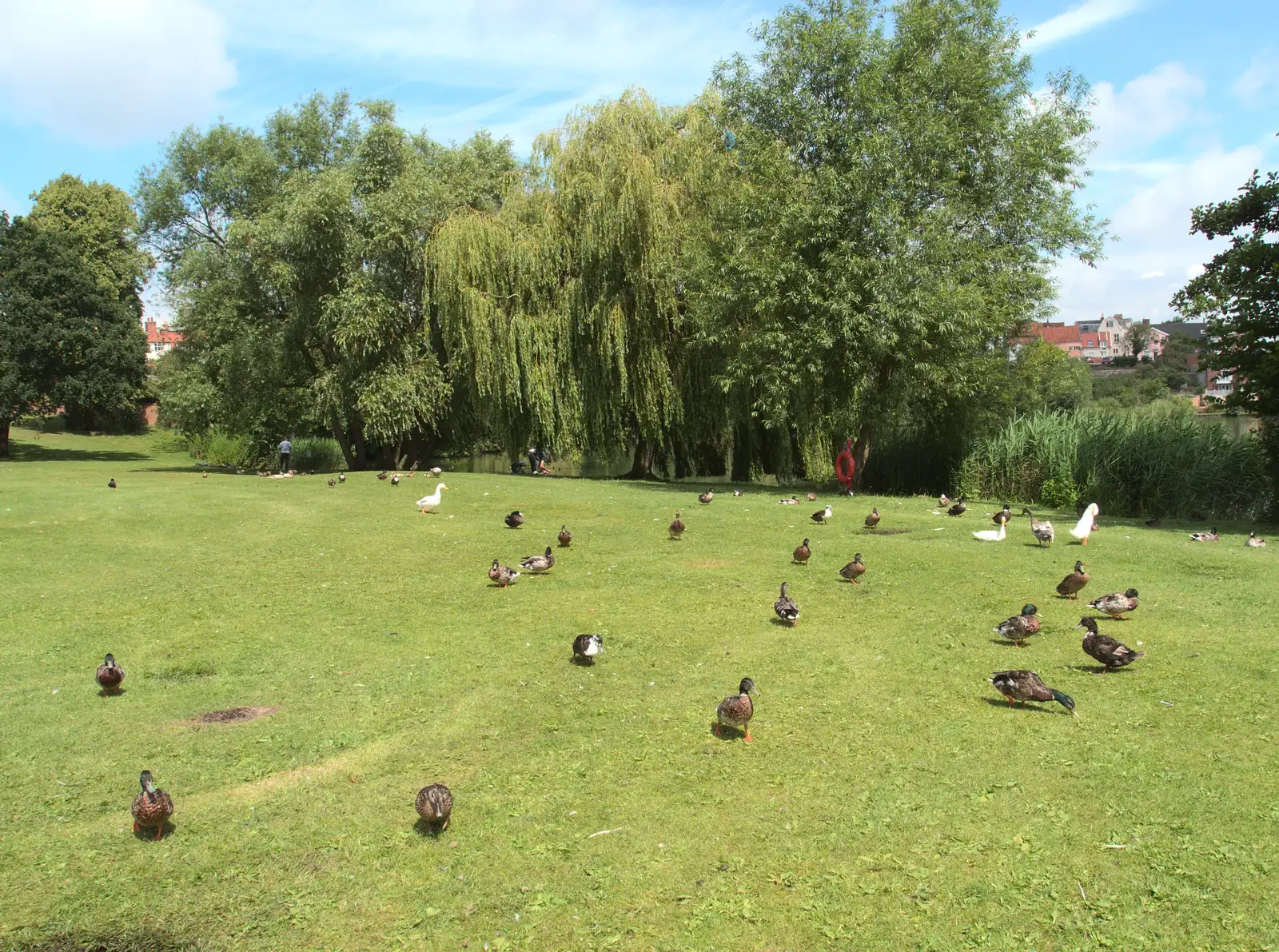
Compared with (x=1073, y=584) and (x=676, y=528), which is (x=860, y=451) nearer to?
(x=676, y=528)

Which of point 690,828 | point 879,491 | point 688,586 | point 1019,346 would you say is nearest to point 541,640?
point 688,586

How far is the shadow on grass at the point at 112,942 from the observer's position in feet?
18.3

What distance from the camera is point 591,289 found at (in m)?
34.0

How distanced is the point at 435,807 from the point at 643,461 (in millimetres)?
31390

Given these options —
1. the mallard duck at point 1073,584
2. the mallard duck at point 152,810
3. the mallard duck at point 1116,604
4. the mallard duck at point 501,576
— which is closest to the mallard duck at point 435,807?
the mallard duck at point 152,810

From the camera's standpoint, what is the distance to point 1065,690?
9.53 m

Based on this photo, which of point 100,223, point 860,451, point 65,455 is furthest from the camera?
point 100,223

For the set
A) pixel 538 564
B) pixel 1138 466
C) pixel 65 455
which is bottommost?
pixel 538 564

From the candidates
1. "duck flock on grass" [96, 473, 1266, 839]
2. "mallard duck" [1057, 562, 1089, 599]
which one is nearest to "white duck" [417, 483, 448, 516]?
"duck flock on grass" [96, 473, 1266, 839]

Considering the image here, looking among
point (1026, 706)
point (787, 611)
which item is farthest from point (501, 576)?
point (1026, 706)

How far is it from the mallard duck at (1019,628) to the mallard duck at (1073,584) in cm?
233

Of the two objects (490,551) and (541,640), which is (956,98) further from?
(541,640)

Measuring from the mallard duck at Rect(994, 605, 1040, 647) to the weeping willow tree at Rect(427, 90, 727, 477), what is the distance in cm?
2320

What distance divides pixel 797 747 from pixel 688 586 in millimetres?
6351
